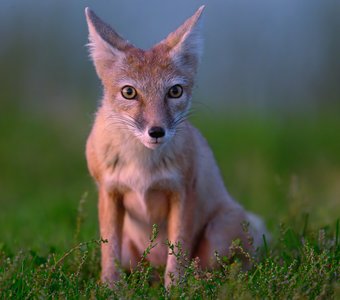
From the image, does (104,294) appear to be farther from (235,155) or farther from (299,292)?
(235,155)

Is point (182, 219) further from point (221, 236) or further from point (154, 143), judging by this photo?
point (154, 143)

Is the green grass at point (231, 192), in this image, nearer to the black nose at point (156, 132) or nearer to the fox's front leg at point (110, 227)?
the fox's front leg at point (110, 227)

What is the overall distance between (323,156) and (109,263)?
7.35 meters

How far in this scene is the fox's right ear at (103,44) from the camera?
20.0 feet

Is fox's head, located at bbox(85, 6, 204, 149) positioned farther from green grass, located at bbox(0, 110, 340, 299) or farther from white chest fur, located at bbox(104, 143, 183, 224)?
green grass, located at bbox(0, 110, 340, 299)

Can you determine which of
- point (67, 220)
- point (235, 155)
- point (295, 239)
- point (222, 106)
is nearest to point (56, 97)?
point (222, 106)

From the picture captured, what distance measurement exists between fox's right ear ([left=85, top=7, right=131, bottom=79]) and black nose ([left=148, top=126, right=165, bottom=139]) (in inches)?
32.0

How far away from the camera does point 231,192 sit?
34.8 feet

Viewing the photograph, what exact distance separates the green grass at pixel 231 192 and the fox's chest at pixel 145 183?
0.44 m

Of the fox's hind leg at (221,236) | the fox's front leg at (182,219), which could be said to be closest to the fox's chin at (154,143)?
the fox's front leg at (182,219)

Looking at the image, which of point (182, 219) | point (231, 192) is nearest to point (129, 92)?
point (182, 219)

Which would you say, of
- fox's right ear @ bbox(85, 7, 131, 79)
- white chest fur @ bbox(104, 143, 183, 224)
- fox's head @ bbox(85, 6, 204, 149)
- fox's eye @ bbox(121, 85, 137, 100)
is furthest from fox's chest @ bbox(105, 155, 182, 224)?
fox's right ear @ bbox(85, 7, 131, 79)

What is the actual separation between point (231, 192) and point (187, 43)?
473 cm

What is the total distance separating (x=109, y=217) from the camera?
20.3 feet
